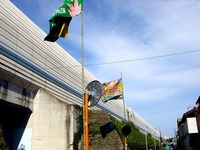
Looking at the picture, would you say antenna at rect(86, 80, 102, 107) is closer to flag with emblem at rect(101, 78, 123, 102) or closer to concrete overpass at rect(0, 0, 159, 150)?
concrete overpass at rect(0, 0, 159, 150)

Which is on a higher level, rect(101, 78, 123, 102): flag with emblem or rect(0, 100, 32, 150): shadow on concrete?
rect(101, 78, 123, 102): flag with emblem

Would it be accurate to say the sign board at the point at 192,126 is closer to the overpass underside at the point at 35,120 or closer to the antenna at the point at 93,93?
the overpass underside at the point at 35,120

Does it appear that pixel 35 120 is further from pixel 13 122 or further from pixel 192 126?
pixel 192 126

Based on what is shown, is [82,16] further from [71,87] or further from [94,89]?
[71,87]

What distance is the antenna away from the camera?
9938 mm

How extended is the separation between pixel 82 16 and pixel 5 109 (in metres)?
7.57

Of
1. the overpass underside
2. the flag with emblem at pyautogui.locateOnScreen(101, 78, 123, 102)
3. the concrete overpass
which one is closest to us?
the concrete overpass

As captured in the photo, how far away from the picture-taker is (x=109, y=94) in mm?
22906

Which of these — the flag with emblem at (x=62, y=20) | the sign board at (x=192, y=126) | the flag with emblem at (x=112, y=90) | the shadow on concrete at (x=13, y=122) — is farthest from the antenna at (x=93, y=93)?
the sign board at (x=192, y=126)

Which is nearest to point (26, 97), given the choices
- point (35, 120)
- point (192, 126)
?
point (35, 120)

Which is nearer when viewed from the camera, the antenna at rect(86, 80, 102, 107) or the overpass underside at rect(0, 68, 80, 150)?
the antenna at rect(86, 80, 102, 107)

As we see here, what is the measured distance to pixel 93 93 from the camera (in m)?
10.0

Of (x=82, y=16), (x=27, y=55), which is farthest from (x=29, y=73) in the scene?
(x=82, y=16)

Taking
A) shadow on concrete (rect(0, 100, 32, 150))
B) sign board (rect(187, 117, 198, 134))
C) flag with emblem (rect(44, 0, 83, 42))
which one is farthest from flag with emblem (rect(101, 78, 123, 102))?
sign board (rect(187, 117, 198, 134))
